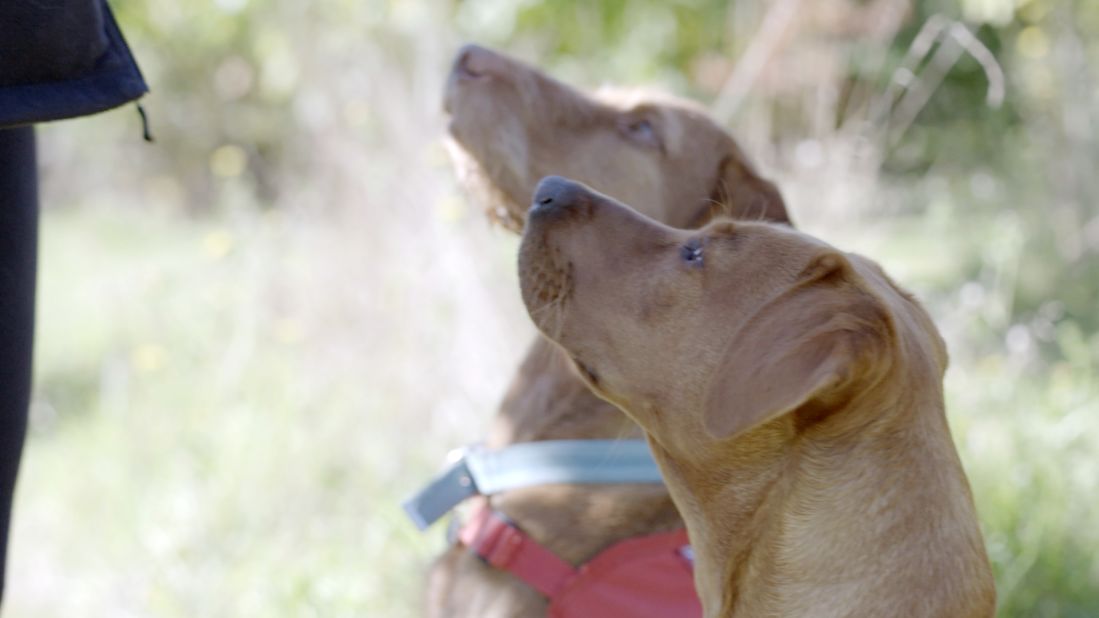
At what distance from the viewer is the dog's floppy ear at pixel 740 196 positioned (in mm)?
3182

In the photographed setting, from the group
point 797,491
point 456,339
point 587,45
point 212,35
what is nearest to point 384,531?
point 456,339

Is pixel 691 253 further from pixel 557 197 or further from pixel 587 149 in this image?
pixel 587 149

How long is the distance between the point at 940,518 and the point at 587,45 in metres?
5.60

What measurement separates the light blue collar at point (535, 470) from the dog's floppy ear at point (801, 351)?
33.6 inches

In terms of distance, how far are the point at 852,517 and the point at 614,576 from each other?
0.76m

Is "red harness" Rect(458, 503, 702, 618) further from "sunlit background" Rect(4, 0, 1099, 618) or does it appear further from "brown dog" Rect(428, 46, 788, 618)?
"sunlit background" Rect(4, 0, 1099, 618)

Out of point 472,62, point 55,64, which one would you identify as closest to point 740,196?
point 472,62

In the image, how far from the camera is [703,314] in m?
2.22

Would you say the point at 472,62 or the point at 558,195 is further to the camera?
the point at 472,62

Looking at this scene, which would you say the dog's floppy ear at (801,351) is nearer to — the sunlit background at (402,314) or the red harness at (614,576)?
the red harness at (614,576)

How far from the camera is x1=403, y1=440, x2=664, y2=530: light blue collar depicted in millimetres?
2830

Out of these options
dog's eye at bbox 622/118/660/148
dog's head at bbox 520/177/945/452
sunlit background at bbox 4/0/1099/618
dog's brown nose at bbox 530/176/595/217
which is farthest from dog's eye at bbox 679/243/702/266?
sunlit background at bbox 4/0/1099/618

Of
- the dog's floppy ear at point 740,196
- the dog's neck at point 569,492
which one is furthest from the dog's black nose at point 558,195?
the dog's floppy ear at point 740,196

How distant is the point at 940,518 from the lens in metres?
1.98
